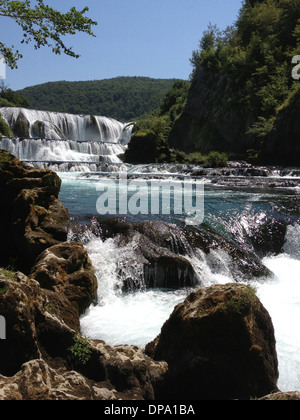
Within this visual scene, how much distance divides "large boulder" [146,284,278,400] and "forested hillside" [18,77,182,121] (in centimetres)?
10183

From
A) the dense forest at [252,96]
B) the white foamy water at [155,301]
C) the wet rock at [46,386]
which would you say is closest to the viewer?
the wet rock at [46,386]

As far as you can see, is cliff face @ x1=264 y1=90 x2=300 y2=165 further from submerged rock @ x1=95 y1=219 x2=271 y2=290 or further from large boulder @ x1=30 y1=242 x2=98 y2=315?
large boulder @ x1=30 y1=242 x2=98 y2=315

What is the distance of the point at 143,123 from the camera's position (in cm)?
3434

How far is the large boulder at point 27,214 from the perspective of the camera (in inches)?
247

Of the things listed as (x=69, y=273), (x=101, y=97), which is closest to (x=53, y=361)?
(x=69, y=273)

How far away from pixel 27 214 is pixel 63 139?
2868 cm

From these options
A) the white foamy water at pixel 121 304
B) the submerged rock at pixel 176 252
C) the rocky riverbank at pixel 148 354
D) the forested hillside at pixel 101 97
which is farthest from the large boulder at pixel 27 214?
the forested hillside at pixel 101 97

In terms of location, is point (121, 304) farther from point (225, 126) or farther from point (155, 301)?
point (225, 126)

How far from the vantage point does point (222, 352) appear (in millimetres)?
3514

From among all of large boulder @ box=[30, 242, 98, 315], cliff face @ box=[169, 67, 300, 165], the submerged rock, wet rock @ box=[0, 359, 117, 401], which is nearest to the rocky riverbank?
wet rock @ box=[0, 359, 117, 401]

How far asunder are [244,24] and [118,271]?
37.9 meters

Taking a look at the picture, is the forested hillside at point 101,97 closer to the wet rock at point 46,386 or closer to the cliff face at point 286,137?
the cliff face at point 286,137
